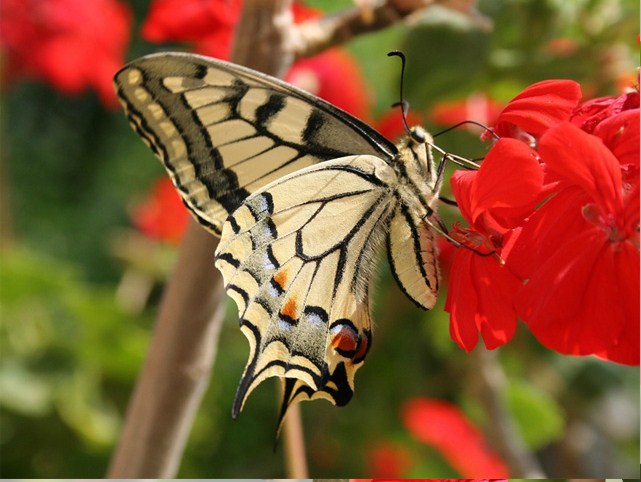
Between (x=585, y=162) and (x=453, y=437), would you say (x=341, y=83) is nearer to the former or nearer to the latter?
(x=453, y=437)

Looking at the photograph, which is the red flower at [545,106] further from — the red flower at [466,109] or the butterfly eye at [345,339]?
the red flower at [466,109]

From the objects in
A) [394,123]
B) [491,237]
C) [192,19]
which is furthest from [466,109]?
[491,237]

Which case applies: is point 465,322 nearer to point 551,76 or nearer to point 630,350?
point 630,350

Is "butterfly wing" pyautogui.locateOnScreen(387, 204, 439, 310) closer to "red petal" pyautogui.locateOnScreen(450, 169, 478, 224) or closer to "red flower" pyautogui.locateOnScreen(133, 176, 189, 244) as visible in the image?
"red petal" pyautogui.locateOnScreen(450, 169, 478, 224)

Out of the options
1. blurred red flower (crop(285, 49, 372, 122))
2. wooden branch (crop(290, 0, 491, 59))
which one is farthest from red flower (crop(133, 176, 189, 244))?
wooden branch (crop(290, 0, 491, 59))

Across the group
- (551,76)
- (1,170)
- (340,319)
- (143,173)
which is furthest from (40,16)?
(340,319)
